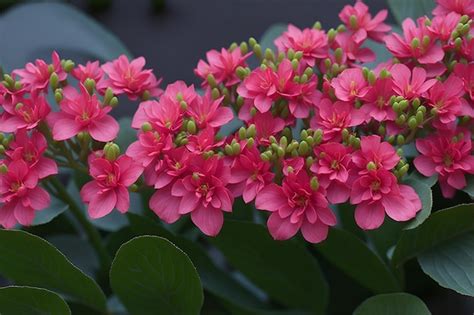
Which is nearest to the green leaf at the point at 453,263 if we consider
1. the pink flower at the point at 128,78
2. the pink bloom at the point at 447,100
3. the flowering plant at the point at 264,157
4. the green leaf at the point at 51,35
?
the flowering plant at the point at 264,157

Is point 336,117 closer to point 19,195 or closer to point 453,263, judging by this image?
point 453,263

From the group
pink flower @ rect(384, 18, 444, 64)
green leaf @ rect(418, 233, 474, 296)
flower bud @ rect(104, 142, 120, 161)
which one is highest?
pink flower @ rect(384, 18, 444, 64)

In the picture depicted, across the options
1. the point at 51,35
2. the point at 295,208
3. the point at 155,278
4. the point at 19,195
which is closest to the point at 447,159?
the point at 295,208

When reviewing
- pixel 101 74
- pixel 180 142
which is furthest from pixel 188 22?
pixel 180 142

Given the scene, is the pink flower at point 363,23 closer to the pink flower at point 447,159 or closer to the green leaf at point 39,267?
the pink flower at point 447,159

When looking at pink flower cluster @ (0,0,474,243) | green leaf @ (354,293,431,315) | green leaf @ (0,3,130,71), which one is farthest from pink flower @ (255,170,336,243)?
green leaf @ (0,3,130,71)

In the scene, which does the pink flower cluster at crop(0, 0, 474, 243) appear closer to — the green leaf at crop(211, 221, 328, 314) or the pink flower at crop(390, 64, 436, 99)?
the pink flower at crop(390, 64, 436, 99)

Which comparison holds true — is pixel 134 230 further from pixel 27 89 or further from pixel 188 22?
pixel 188 22
